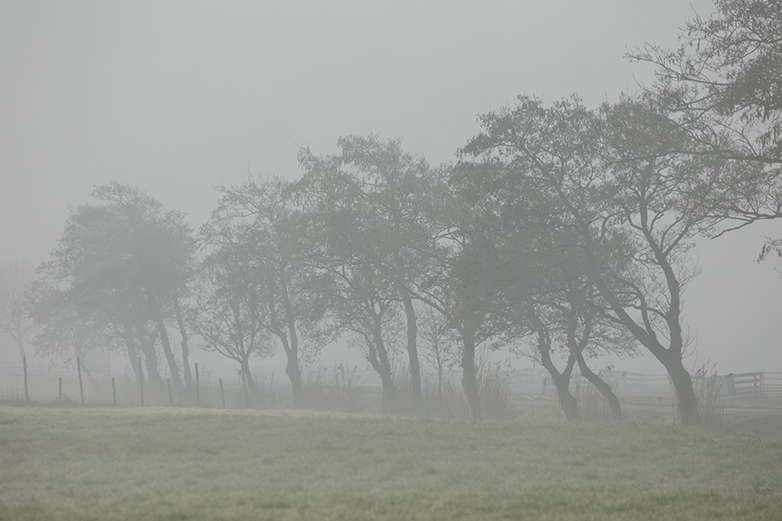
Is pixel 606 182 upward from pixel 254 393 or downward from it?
upward

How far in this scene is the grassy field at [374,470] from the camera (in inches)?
328

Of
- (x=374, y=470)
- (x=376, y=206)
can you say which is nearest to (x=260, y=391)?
(x=376, y=206)

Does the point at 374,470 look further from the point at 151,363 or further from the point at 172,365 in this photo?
→ the point at 151,363

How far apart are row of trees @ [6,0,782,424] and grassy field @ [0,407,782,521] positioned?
5.64 meters

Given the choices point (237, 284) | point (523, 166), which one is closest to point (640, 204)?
point (523, 166)

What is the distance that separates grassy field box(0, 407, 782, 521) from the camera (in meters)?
8.34

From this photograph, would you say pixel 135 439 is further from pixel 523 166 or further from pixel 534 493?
pixel 523 166

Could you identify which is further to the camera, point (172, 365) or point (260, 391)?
point (172, 365)

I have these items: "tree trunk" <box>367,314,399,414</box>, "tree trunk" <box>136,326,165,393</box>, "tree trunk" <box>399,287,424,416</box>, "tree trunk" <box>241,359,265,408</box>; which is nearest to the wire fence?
"tree trunk" <box>241,359,265,408</box>

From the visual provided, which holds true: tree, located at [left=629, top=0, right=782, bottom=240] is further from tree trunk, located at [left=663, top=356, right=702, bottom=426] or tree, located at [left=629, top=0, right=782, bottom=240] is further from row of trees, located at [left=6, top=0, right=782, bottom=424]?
tree trunk, located at [left=663, top=356, right=702, bottom=426]

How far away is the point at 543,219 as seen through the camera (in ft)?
69.5

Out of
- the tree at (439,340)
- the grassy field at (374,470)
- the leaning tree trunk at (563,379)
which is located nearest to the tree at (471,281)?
the tree at (439,340)

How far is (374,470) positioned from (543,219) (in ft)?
39.4

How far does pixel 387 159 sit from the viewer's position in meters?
29.3
